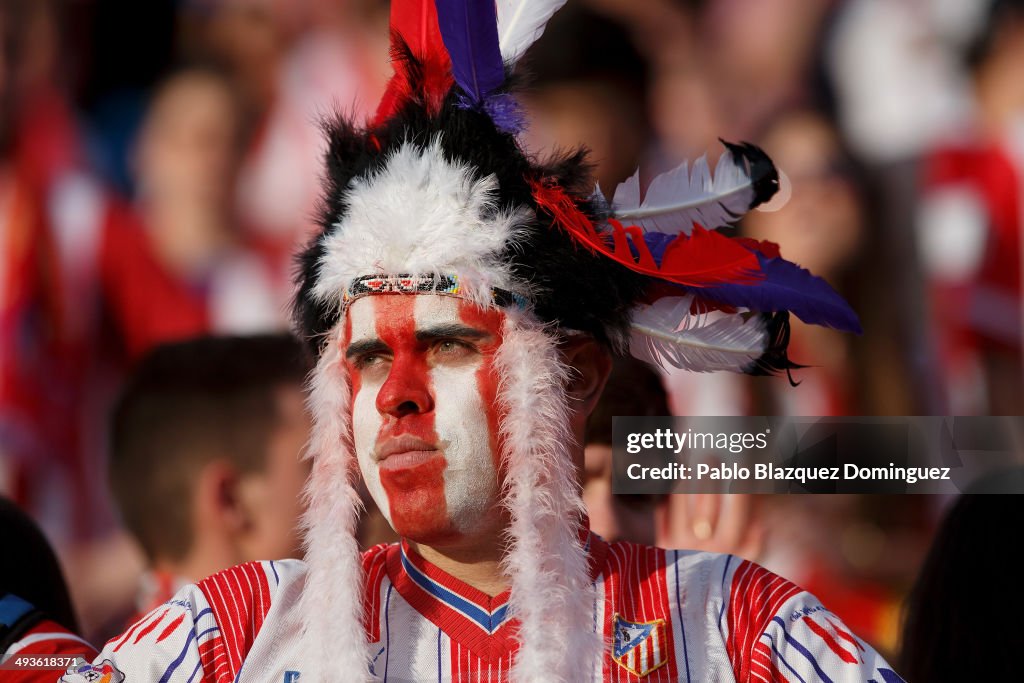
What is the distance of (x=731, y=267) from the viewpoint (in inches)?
89.0

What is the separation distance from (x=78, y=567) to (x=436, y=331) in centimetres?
354

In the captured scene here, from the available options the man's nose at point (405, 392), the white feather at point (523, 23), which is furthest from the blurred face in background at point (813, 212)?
the man's nose at point (405, 392)

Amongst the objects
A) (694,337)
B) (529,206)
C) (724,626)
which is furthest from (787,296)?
(724,626)

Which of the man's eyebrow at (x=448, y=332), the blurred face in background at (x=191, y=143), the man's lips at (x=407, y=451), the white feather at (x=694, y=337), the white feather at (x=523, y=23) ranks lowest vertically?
the man's lips at (x=407, y=451)

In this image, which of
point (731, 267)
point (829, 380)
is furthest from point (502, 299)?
point (829, 380)

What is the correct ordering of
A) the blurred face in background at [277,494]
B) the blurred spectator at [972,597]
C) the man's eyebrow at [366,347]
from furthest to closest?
the blurred face in background at [277,494]
the blurred spectator at [972,597]
the man's eyebrow at [366,347]

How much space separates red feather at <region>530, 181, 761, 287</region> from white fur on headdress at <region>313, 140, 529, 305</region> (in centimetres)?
8

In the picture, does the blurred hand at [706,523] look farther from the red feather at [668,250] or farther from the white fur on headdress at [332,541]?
the white fur on headdress at [332,541]

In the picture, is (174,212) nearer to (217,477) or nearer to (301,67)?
(301,67)

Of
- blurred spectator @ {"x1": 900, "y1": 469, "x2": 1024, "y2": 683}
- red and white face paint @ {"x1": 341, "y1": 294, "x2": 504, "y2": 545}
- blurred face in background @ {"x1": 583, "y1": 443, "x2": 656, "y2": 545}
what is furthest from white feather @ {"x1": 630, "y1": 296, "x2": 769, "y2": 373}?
blurred spectator @ {"x1": 900, "y1": 469, "x2": 1024, "y2": 683}

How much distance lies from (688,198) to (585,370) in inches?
15.9

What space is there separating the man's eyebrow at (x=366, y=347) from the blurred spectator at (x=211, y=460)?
1.19 metres

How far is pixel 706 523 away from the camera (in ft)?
9.92

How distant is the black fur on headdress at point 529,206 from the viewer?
7.25 feet
